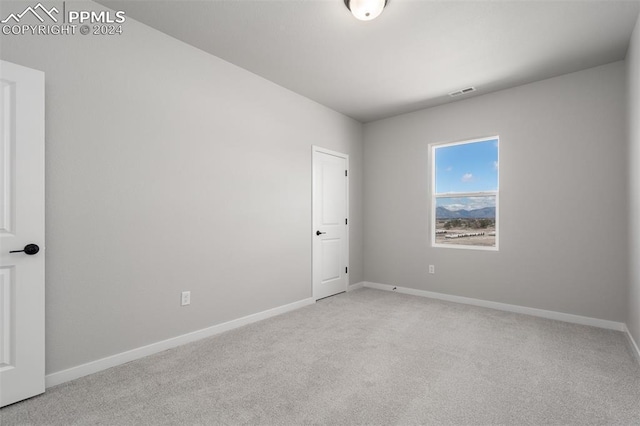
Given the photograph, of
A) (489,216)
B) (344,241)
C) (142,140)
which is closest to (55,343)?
(142,140)

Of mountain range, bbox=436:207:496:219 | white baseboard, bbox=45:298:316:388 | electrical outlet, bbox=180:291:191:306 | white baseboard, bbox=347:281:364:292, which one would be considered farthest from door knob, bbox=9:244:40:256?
mountain range, bbox=436:207:496:219

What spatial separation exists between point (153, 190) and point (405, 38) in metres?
2.59

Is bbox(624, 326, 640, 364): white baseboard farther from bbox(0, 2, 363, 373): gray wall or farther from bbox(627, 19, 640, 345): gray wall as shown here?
bbox(0, 2, 363, 373): gray wall

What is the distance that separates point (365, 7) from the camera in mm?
2238

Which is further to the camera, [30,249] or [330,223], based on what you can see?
[330,223]

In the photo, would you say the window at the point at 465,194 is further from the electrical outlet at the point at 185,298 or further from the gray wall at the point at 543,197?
the electrical outlet at the point at 185,298

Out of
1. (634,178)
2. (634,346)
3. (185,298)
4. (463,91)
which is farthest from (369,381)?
(463,91)

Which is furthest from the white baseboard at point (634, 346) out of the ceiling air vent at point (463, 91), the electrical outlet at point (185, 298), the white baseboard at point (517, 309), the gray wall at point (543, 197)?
the electrical outlet at point (185, 298)

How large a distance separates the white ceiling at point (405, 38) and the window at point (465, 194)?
90 centimetres

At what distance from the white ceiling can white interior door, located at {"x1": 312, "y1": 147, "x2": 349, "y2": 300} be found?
1207 mm

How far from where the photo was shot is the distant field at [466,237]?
4.12m

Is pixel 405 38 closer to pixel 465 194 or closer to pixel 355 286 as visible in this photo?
pixel 465 194

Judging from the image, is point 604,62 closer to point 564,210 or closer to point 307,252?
point 564,210

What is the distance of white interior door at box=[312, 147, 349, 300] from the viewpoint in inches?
172
